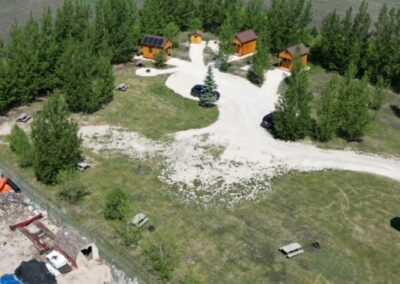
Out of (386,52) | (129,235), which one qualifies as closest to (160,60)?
(386,52)

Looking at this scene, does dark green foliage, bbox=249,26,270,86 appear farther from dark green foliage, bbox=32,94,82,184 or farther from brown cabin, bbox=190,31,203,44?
dark green foliage, bbox=32,94,82,184

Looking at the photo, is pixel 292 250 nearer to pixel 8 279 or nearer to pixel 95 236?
pixel 95 236

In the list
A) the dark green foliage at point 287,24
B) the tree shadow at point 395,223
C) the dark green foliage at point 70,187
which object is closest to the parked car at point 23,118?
the dark green foliage at point 70,187

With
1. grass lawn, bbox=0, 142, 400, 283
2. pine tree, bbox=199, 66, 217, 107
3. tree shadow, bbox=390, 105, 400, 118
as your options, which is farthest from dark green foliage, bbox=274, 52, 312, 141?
tree shadow, bbox=390, 105, 400, 118

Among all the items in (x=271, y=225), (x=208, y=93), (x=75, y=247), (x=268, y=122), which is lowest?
(x=271, y=225)

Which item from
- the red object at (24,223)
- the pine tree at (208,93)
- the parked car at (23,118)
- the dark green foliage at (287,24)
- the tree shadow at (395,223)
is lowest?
the tree shadow at (395,223)

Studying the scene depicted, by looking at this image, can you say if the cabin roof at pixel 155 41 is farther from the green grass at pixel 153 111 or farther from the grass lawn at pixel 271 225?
the grass lawn at pixel 271 225
